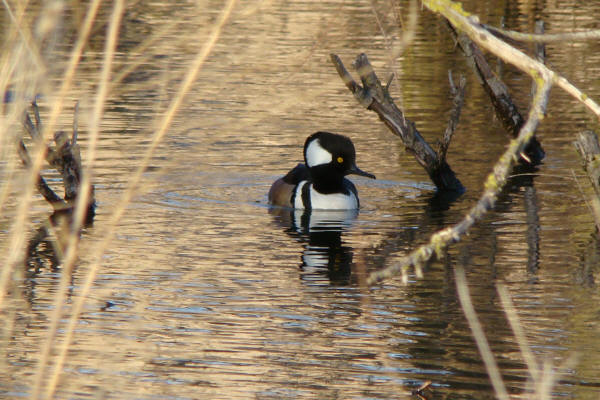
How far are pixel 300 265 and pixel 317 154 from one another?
10.1 ft

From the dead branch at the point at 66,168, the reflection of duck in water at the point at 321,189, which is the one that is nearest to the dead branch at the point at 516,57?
the dead branch at the point at 66,168

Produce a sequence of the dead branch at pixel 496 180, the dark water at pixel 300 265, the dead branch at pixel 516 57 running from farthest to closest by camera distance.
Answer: the dark water at pixel 300 265 < the dead branch at pixel 516 57 < the dead branch at pixel 496 180

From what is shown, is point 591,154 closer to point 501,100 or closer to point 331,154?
point 331,154

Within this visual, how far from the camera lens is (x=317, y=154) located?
492 inches

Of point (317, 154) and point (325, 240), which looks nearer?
point (325, 240)

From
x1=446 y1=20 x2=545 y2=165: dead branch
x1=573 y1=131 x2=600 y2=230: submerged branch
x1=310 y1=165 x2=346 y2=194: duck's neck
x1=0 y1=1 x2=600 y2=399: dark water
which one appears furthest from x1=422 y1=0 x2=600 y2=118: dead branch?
x1=446 y1=20 x2=545 y2=165: dead branch

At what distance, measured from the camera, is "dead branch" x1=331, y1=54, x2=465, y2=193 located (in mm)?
12039

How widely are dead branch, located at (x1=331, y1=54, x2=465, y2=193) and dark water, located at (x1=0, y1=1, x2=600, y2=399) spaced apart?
0.93 feet

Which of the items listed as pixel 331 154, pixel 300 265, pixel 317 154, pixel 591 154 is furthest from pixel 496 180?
pixel 317 154

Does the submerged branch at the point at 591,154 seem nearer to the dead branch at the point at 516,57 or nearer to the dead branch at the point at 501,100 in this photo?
the dead branch at the point at 501,100

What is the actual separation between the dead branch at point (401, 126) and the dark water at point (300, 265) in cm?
28

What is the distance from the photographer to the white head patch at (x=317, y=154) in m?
12.4

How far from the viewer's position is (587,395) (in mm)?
6105

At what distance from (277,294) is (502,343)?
81.3 inches
